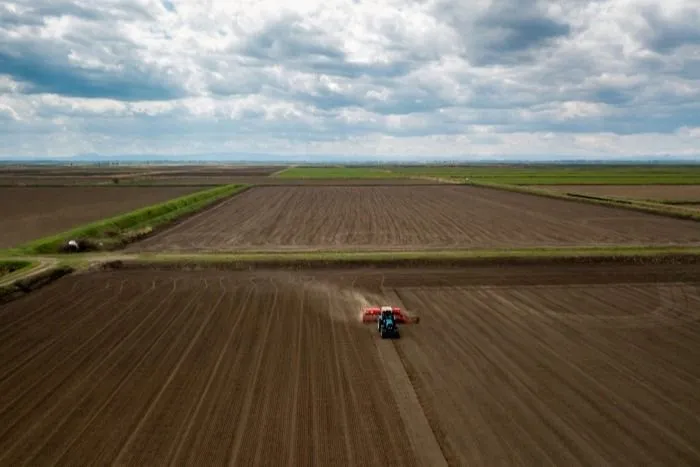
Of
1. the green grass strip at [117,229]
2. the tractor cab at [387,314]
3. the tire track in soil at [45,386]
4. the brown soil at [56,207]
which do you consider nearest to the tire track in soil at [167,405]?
the tire track in soil at [45,386]

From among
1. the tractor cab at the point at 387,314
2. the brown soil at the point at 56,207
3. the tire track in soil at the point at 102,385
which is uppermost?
the tractor cab at the point at 387,314

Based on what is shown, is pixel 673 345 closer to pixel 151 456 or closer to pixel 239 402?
pixel 239 402

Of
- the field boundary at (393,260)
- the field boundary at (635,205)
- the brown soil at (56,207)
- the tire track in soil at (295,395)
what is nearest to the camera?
the tire track in soil at (295,395)

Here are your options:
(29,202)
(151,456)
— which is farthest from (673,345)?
(29,202)

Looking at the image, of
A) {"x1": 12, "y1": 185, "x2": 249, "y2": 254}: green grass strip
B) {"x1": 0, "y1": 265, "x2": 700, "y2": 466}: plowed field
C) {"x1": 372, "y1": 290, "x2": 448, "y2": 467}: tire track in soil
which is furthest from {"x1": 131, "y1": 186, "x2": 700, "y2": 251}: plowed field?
{"x1": 372, "y1": 290, "x2": 448, "y2": 467}: tire track in soil

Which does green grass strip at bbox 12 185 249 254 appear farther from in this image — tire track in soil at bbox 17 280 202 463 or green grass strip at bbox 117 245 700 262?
tire track in soil at bbox 17 280 202 463

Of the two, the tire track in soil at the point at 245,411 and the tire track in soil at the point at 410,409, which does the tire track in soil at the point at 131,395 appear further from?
the tire track in soil at the point at 410,409
